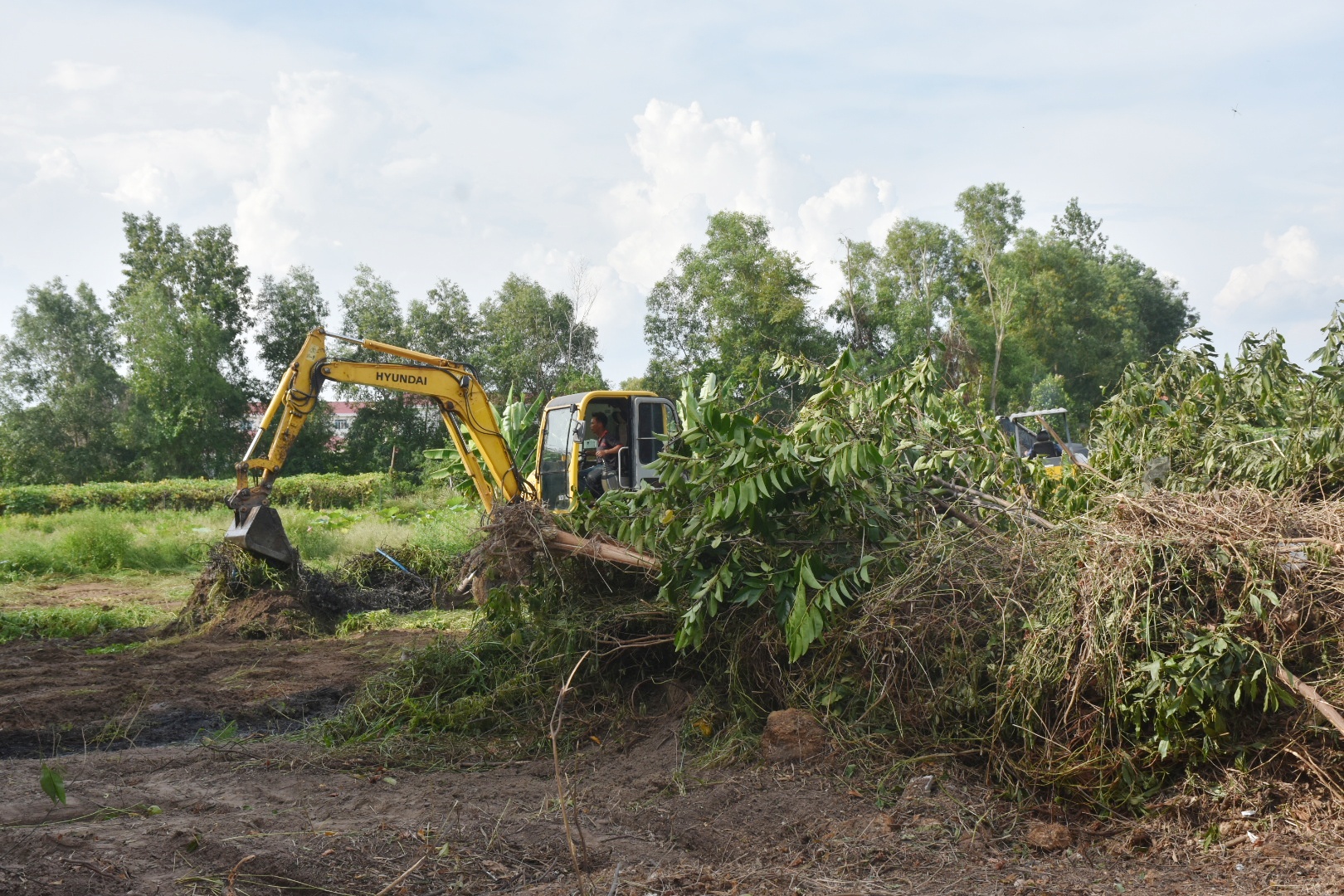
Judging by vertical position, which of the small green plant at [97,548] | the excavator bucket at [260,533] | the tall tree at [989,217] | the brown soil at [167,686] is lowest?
the brown soil at [167,686]

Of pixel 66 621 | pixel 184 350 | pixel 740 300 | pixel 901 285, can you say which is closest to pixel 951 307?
pixel 901 285

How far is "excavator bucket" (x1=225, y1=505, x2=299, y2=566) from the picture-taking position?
9734 mm

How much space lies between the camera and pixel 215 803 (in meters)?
4.41

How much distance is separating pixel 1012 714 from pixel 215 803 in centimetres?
354

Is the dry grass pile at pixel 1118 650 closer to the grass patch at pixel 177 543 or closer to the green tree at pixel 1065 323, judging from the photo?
the grass patch at pixel 177 543

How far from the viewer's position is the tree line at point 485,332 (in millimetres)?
30125

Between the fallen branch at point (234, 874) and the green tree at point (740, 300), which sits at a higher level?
the green tree at point (740, 300)

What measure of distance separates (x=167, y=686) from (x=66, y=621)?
142 inches

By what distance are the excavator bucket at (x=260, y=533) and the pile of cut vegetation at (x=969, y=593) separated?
431 centimetres

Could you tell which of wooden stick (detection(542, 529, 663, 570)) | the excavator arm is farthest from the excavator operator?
wooden stick (detection(542, 529, 663, 570))

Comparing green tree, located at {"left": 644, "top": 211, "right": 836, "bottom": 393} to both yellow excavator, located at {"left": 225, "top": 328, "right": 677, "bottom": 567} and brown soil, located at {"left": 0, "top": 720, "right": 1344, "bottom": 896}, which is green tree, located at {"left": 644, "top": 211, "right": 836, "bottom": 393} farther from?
brown soil, located at {"left": 0, "top": 720, "right": 1344, "bottom": 896}

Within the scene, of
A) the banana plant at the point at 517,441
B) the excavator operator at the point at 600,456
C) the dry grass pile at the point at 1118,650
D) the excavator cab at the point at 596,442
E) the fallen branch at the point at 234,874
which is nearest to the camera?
the fallen branch at the point at 234,874

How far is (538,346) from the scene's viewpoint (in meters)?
32.4

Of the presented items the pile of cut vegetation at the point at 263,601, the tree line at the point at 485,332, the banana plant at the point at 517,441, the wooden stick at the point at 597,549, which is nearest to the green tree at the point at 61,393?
the tree line at the point at 485,332
